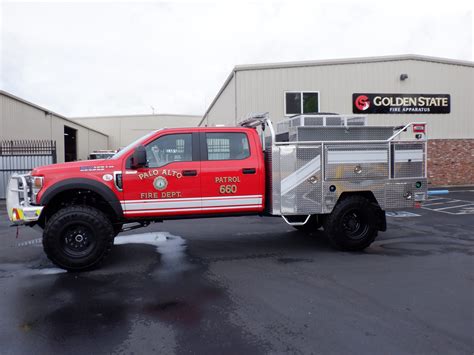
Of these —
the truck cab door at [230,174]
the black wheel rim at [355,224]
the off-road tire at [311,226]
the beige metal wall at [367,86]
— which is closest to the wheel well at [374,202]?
the black wheel rim at [355,224]

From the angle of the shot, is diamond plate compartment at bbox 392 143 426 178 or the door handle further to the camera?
diamond plate compartment at bbox 392 143 426 178

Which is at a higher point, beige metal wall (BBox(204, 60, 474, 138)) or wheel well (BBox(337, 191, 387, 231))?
beige metal wall (BBox(204, 60, 474, 138))

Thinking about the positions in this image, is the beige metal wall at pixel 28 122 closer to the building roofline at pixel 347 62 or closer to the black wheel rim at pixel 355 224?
the building roofline at pixel 347 62

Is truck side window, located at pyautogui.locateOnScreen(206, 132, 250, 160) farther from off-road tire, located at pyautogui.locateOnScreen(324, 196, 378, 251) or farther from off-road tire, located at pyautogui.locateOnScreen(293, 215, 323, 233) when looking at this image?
off-road tire, located at pyautogui.locateOnScreen(293, 215, 323, 233)

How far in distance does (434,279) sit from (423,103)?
15.7 meters

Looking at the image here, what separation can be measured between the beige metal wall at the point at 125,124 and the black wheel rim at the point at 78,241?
49915 mm

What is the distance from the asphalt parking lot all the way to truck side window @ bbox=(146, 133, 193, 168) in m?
1.63

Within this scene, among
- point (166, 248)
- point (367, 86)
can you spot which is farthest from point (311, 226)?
point (367, 86)

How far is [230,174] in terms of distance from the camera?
625 centimetres

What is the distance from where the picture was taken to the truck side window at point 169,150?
6.09m

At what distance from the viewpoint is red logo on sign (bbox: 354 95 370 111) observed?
17.9 meters

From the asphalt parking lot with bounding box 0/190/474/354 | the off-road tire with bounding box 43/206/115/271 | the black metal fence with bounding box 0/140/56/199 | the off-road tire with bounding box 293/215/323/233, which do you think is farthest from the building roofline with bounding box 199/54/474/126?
the off-road tire with bounding box 43/206/115/271

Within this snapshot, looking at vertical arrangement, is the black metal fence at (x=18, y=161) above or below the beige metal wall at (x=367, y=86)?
below

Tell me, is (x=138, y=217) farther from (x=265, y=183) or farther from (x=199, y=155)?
(x=265, y=183)
